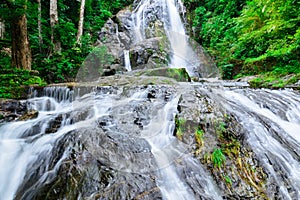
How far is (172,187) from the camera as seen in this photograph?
2113mm

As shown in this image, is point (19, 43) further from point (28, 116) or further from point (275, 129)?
point (275, 129)

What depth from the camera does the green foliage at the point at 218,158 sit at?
2.29 m

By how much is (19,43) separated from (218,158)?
20.0ft

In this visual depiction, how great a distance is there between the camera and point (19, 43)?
5.61 m

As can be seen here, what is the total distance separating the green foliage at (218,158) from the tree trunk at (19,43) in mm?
5794

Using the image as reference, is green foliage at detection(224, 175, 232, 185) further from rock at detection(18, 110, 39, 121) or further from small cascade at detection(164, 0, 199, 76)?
small cascade at detection(164, 0, 199, 76)

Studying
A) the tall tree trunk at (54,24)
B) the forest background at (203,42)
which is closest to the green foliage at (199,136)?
the forest background at (203,42)

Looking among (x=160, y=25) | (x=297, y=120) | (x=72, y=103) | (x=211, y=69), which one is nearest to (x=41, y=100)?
(x=72, y=103)

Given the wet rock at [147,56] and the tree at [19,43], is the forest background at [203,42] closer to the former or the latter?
the tree at [19,43]

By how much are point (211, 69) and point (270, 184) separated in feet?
31.1

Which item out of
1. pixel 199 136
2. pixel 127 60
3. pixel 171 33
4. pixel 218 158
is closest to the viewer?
pixel 218 158

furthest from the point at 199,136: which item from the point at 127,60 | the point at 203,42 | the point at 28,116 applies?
the point at 203,42

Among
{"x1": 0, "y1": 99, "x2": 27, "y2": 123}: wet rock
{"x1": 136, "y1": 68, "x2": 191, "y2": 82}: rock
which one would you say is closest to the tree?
{"x1": 0, "y1": 99, "x2": 27, "y2": 123}: wet rock

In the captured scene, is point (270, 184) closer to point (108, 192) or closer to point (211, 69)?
point (108, 192)
